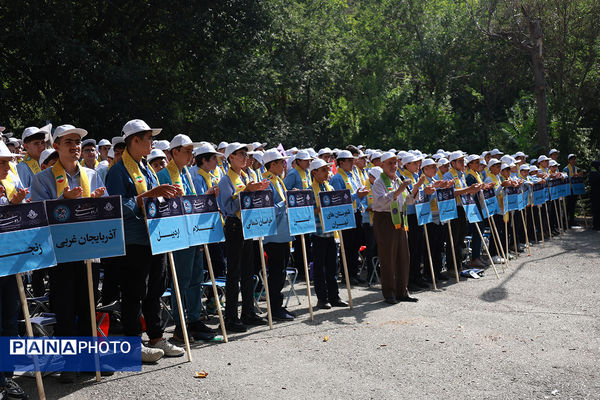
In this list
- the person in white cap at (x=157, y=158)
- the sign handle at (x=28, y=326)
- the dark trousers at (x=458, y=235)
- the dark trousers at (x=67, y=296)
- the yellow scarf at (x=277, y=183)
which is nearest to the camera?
the sign handle at (x=28, y=326)

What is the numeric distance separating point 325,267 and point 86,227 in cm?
452

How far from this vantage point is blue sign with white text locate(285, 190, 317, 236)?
8.39 meters

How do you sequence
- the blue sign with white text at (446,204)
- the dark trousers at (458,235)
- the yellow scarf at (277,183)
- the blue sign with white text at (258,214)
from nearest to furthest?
the blue sign with white text at (258,214)
the yellow scarf at (277,183)
the blue sign with white text at (446,204)
the dark trousers at (458,235)

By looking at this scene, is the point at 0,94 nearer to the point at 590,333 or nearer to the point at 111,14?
the point at 111,14

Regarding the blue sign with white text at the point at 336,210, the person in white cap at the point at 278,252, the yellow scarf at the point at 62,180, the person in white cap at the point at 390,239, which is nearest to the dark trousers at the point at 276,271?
the person in white cap at the point at 278,252

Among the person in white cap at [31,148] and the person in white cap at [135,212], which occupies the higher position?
the person in white cap at [31,148]

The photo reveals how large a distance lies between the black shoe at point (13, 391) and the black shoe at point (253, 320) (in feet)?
11.1

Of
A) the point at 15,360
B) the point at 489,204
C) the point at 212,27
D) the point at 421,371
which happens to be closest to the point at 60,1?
the point at 212,27

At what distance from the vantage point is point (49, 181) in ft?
19.1

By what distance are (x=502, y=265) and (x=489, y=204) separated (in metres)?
1.31

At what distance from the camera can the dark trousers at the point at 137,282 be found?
6.29 m

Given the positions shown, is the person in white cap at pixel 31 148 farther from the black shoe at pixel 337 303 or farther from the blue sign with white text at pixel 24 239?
the black shoe at pixel 337 303

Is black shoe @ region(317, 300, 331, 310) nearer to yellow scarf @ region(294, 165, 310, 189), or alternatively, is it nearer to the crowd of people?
the crowd of people

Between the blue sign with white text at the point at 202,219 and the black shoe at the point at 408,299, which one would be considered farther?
the black shoe at the point at 408,299
